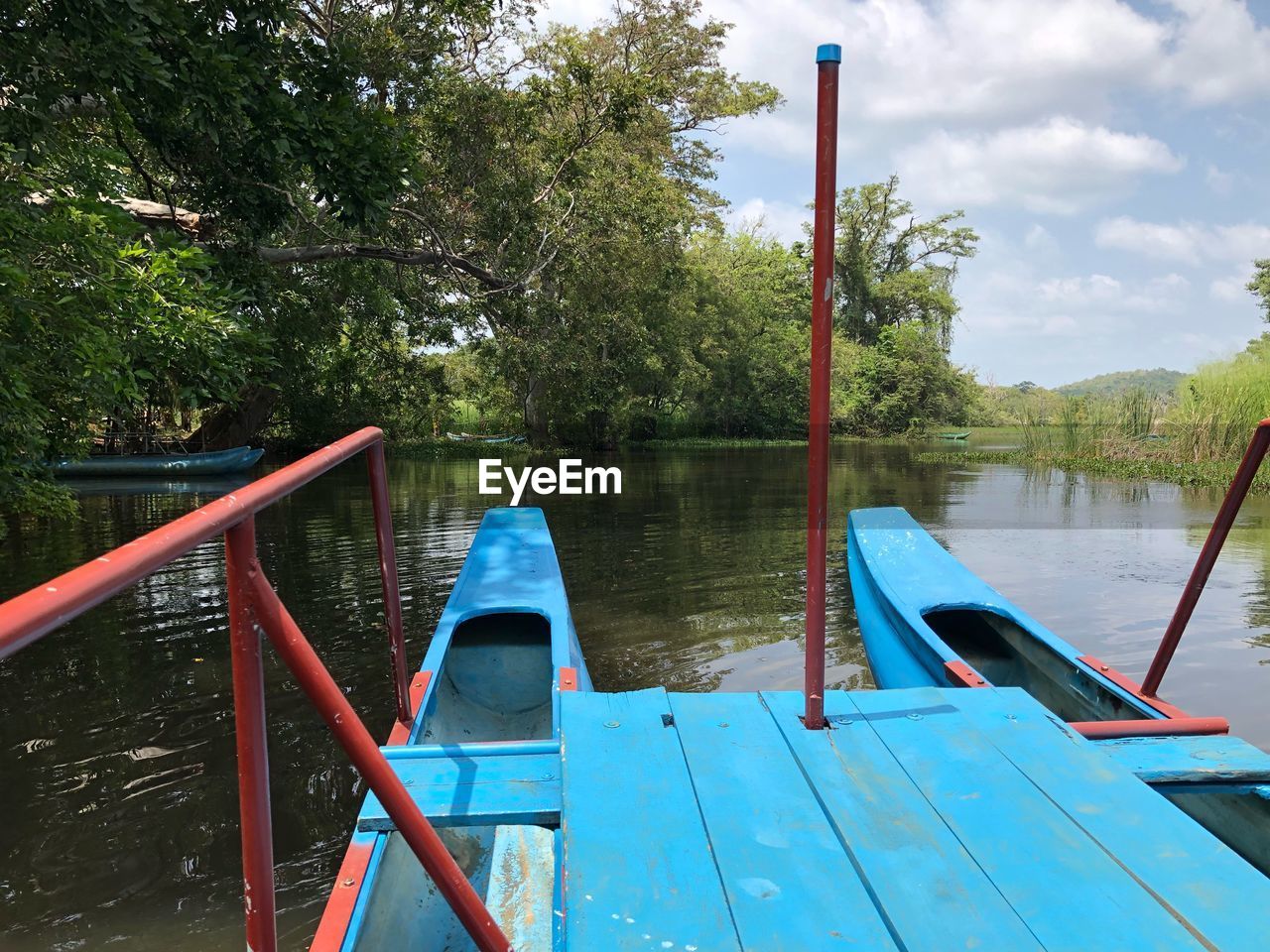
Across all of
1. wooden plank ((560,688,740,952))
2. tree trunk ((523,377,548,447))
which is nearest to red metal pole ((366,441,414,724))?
wooden plank ((560,688,740,952))

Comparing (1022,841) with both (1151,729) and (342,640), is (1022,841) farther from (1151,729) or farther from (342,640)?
(342,640)

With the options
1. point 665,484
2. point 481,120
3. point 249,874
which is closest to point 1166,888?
point 249,874

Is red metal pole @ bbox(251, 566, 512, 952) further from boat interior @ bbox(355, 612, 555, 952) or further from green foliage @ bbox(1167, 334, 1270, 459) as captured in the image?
green foliage @ bbox(1167, 334, 1270, 459)

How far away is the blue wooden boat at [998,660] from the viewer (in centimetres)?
234

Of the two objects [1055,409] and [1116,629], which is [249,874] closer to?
[1116,629]

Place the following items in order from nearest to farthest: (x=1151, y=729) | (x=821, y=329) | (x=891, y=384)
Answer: (x=821, y=329), (x=1151, y=729), (x=891, y=384)

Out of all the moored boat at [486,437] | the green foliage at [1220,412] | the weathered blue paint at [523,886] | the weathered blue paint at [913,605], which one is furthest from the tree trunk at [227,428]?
the green foliage at [1220,412]

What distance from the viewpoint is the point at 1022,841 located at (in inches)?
67.7

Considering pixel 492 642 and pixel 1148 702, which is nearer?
pixel 1148 702

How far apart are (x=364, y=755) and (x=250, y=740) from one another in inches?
6.6

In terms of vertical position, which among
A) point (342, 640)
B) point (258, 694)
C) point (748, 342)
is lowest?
point (342, 640)

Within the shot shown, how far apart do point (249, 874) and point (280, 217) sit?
6.78 metres

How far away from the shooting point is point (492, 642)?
14.9 ft

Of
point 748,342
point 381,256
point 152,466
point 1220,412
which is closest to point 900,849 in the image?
point 381,256
